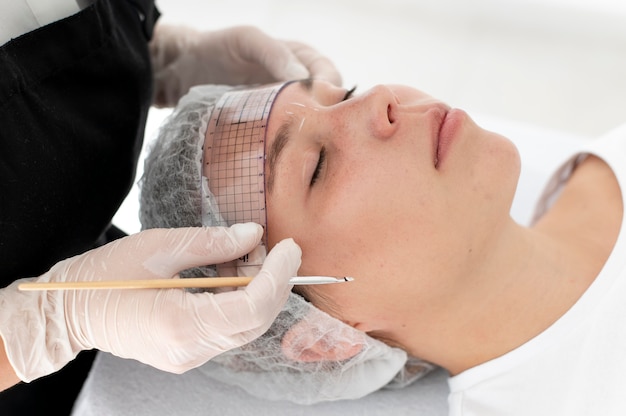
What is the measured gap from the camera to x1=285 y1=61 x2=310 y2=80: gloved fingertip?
1745 millimetres

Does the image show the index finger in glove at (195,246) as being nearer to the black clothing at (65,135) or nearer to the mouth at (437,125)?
the black clothing at (65,135)

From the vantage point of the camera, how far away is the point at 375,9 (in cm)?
285

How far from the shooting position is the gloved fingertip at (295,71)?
1.75 m

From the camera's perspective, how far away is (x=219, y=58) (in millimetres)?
1926

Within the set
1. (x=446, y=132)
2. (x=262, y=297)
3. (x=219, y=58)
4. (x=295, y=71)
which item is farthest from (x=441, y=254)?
(x=219, y=58)

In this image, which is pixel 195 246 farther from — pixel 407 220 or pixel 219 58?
pixel 219 58

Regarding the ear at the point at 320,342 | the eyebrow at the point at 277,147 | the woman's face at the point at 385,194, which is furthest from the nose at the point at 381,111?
the ear at the point at 320,342

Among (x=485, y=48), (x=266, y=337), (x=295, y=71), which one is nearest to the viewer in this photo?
(x=266, y=337)

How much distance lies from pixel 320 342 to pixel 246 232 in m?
0.34

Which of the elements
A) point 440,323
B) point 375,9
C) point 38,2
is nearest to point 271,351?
point 440,323

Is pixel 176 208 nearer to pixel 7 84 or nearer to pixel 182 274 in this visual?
pixel 182 274

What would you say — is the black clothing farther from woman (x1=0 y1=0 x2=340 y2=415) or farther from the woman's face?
the woman's face

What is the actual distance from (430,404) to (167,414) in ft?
2.23

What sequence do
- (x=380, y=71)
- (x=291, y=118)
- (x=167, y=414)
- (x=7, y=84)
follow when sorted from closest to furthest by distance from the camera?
(x=7, y=84) → (x=291, y=118) → (x=167, y=414) → (x=380, y=71)
